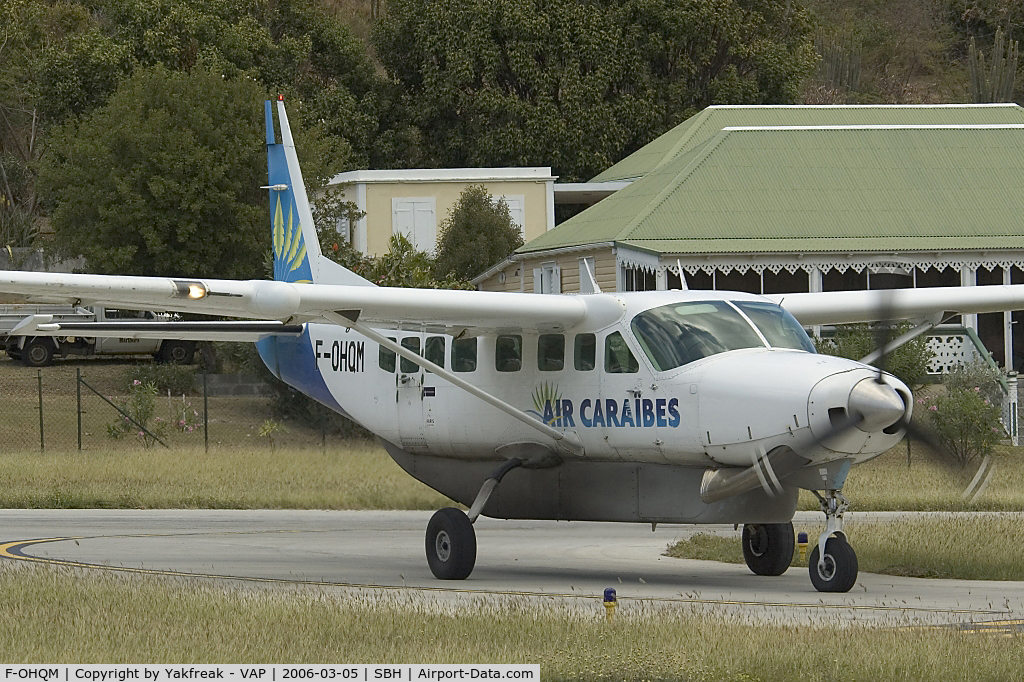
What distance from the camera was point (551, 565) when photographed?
55.5ft

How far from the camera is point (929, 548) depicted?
16781mm

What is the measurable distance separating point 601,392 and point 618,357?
0.37 metres

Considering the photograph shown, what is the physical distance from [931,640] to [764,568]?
5.53 m

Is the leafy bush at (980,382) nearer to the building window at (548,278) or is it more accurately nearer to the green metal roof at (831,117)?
the building window at (548,278)

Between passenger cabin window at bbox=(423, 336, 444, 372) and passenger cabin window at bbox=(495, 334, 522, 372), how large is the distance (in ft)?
2.65

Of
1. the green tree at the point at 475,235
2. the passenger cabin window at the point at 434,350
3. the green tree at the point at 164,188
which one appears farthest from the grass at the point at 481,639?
the green tree at the point at 475,235

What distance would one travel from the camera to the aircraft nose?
12.5m

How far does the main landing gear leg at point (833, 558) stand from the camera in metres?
13.6

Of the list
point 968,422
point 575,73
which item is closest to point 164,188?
point 575,73

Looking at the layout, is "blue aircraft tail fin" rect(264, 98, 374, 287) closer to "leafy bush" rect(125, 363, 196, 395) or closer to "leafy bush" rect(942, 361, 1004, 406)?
"leafy bush" rect(942, 361, 1004, 406)

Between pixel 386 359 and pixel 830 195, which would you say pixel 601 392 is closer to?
pixel 386 359

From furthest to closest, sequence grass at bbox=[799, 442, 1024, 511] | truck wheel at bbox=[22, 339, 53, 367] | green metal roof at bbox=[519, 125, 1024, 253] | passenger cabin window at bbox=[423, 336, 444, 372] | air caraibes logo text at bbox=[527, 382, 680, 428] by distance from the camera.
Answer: truck wheel at bbox=[22, 339, 53, 367], green metal roof at bbox=[519, 125, 1024, 253], grass at bbox=[799, 442, 1024, 511], passenger cabin window at bbox=[423, 336, 444, 372], air caraibes logo text at bbox=[527, 382, 680, 428]

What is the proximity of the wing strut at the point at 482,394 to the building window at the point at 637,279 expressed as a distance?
20.9 m

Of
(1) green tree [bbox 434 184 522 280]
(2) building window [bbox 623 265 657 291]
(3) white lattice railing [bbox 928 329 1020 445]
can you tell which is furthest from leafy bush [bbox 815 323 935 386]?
(1) green tree [bbox 434 184 522 280]
